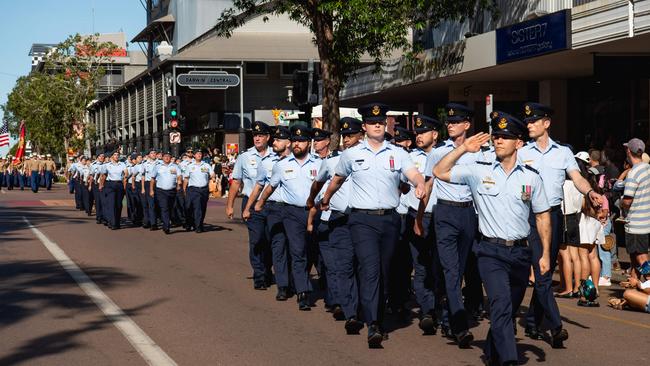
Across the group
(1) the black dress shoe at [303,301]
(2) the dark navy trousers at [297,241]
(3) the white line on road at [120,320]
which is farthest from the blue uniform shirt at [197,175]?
(1) the black dress shoe at [303,301]

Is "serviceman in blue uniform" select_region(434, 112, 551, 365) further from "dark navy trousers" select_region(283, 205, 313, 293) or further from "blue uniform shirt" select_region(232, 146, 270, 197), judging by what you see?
"blue uniform shirt" select_region(232, 146, 270, 197)

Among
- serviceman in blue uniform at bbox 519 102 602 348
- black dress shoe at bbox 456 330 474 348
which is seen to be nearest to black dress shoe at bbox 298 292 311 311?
serviceman in blue uniform at bbox 519 102 602 348

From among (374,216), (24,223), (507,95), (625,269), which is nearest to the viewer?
(374,216)

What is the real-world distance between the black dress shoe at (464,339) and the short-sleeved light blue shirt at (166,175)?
625 inches

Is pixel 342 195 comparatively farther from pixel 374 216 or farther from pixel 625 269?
pixel 625 269

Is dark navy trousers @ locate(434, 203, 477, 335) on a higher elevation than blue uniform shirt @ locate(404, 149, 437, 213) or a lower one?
lower

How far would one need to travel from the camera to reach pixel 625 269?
661 inches

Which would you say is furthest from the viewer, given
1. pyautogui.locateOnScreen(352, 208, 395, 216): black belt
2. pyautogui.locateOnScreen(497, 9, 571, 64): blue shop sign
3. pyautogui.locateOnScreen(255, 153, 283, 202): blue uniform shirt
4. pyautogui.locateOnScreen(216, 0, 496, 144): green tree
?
pyautogui.locateOnScreen(216, 0, 496, 144): green tree

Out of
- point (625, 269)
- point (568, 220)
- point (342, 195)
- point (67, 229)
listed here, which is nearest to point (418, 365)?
point (342, 195)

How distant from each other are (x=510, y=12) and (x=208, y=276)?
15.4 metres

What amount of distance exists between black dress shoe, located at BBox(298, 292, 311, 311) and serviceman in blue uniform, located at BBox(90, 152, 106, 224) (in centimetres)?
1534

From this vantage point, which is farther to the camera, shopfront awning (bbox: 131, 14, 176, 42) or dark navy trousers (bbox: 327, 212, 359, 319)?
shopfront awning (bbox: 131, 14, 176, 42)

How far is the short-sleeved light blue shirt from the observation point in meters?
24.6

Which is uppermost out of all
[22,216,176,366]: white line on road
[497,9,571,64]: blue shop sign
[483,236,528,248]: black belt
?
[497,9,571,64]: blue shop sign
